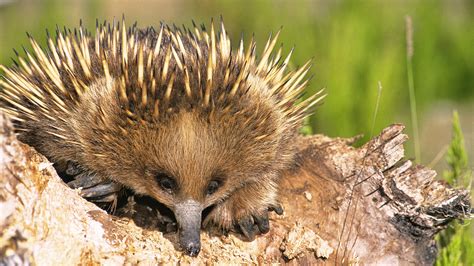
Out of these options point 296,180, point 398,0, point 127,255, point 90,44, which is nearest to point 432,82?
point 398,0

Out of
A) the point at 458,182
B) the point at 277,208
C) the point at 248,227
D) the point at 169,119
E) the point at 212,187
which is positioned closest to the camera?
the point at 169,119

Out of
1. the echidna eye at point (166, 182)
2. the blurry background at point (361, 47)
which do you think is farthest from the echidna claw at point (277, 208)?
the blurry background at point (361, 47)

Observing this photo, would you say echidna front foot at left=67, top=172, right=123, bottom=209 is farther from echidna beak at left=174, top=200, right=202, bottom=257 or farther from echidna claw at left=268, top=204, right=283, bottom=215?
echidna claw at left=268, top=204, right=283, bottom=215

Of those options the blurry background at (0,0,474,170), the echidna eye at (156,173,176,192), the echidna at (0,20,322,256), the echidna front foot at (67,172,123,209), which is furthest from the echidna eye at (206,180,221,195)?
the blurry background at (0,0,474,170)

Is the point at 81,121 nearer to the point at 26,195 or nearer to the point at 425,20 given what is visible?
the point at 26,195

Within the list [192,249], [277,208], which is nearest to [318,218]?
[277,208]

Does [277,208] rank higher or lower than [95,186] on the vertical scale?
higher

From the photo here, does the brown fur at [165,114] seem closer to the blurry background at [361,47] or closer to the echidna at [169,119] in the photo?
the echidna at [169,119]

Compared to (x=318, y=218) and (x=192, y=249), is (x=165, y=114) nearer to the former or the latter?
(x=192, y=249)
